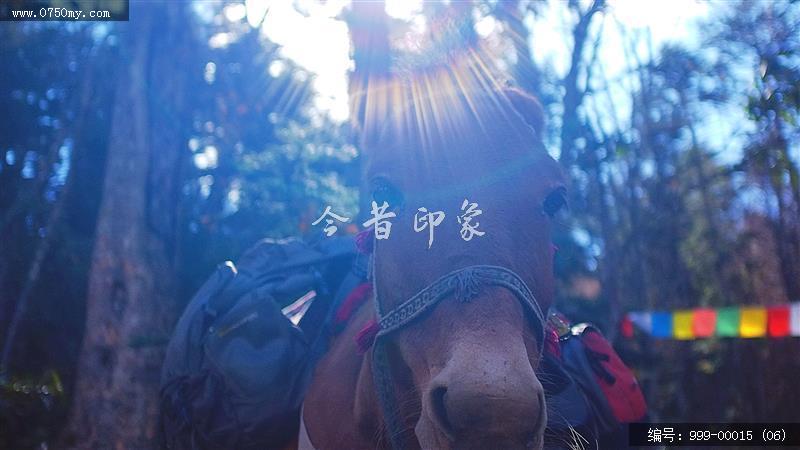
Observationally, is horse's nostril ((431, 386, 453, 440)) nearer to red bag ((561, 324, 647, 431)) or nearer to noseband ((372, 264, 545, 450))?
noseband ((372, 264, 545, 450))

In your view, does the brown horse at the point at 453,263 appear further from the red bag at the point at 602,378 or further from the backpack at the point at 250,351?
the red bag at the point at 602,378

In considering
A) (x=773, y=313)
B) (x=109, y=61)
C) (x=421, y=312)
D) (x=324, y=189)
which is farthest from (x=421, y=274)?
(x=109, y=61)

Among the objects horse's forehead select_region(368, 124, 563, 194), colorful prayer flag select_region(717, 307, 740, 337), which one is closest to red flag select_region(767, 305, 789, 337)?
colorful prayer flag select_region(717, 307, 740, 337)

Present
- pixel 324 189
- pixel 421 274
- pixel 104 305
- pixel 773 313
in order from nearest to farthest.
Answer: pixel 421 274
pixel 104 305
pixel 324 189
pixel 773 313

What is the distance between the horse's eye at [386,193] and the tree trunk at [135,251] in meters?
3.78

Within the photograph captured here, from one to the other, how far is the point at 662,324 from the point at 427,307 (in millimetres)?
8738

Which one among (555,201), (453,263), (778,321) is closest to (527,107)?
(555,201)

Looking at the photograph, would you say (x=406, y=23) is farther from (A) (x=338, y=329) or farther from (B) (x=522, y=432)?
(B) (x=522, y=432)

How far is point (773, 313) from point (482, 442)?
8.01m

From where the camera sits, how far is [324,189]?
6.80 meters

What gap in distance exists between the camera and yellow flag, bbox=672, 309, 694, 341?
987 centimetres

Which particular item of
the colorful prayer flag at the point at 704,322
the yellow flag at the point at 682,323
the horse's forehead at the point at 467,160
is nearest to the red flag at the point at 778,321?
the colorful prayer flag at the point at 704,322

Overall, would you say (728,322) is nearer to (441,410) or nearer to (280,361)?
(280,361)

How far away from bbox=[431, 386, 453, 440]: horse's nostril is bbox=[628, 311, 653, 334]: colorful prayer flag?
7.97 m
